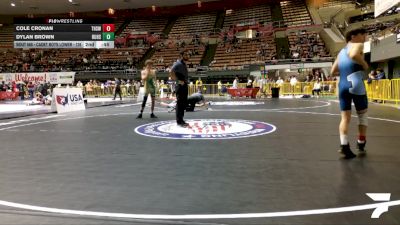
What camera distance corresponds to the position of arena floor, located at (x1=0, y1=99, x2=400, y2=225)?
258 cm

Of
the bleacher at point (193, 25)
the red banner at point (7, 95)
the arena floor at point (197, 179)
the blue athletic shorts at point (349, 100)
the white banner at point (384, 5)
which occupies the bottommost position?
the arena floor at point (197, 179)

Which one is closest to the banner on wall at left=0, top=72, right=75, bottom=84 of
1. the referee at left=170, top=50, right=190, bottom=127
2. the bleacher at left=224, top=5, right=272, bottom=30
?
the bleacher at left=224, top=5, right=272, bottom=30

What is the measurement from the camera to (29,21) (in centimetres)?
1421

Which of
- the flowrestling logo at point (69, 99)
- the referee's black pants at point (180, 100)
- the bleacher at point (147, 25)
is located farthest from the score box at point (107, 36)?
the bleacher at point (147, 25)

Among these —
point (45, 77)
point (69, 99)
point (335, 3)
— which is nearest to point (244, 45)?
point (335, 3)

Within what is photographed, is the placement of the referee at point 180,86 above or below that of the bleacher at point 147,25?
below

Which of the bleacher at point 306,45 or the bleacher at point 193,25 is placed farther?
the bleacher at point 193,25

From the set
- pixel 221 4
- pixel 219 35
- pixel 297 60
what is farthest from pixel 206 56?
pixel 297 60

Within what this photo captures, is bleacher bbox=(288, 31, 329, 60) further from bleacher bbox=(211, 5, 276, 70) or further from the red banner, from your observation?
the red banner

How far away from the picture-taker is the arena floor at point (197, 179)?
258 cm

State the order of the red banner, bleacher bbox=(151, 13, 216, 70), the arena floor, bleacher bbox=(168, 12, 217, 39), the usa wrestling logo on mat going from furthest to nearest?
1. bleacher bbox=(168, 12, 217, 39)
2. bleacher bbox=(151, 13, 216, 70)
3. the red banner
4. the usa wrestling logo on mat
5. the arena floor

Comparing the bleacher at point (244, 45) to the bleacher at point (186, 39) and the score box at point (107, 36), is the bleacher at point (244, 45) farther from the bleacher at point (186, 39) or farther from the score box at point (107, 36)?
the score box at point (107, 36)
